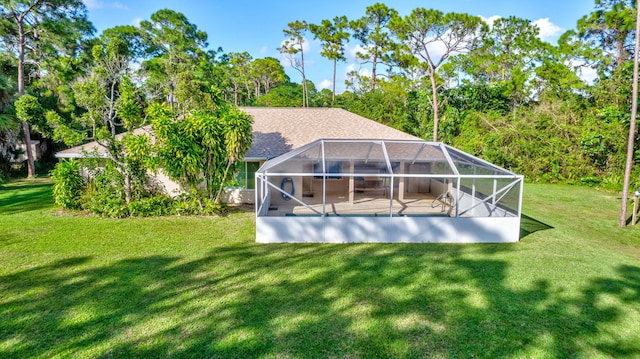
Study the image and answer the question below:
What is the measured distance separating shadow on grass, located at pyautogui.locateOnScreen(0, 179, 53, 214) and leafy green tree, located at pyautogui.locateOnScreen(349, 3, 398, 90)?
86.5 ft

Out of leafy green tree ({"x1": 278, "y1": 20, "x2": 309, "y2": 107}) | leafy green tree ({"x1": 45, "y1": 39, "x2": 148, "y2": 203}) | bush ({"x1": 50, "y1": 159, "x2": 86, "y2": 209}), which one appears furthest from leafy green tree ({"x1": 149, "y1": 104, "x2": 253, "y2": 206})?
leafy green tree ({"x1": 278, "y1": 20, "x2": 309, "y2": 107})

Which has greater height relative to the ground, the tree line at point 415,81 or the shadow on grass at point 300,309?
the tree line at point 415,81

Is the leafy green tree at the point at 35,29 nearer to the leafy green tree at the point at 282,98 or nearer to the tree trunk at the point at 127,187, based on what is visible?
the tree trunk at the point at 127,187

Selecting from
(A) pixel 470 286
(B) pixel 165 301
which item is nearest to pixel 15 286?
(B) pixel 165 301

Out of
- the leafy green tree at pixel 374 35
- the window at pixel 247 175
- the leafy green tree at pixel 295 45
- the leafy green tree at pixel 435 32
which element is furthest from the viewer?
the leafy green tree at pixel 295 45

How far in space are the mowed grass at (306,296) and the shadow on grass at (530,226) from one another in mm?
318

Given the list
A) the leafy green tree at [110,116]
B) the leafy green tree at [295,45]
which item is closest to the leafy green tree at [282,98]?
the leafy green tree at [295,45]

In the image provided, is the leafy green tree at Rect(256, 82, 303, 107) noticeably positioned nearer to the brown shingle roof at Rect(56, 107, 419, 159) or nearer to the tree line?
the tree line

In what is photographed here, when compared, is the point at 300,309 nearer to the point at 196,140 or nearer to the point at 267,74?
the point at 196,140

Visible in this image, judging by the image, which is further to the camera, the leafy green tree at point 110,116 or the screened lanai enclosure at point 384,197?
the leafy green tree at point 110,116

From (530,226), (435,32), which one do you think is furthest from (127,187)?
(435,32)

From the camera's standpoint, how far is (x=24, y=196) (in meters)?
14.9

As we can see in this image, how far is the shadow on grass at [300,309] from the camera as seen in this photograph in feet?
15.1

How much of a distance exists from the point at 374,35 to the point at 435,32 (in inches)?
368
